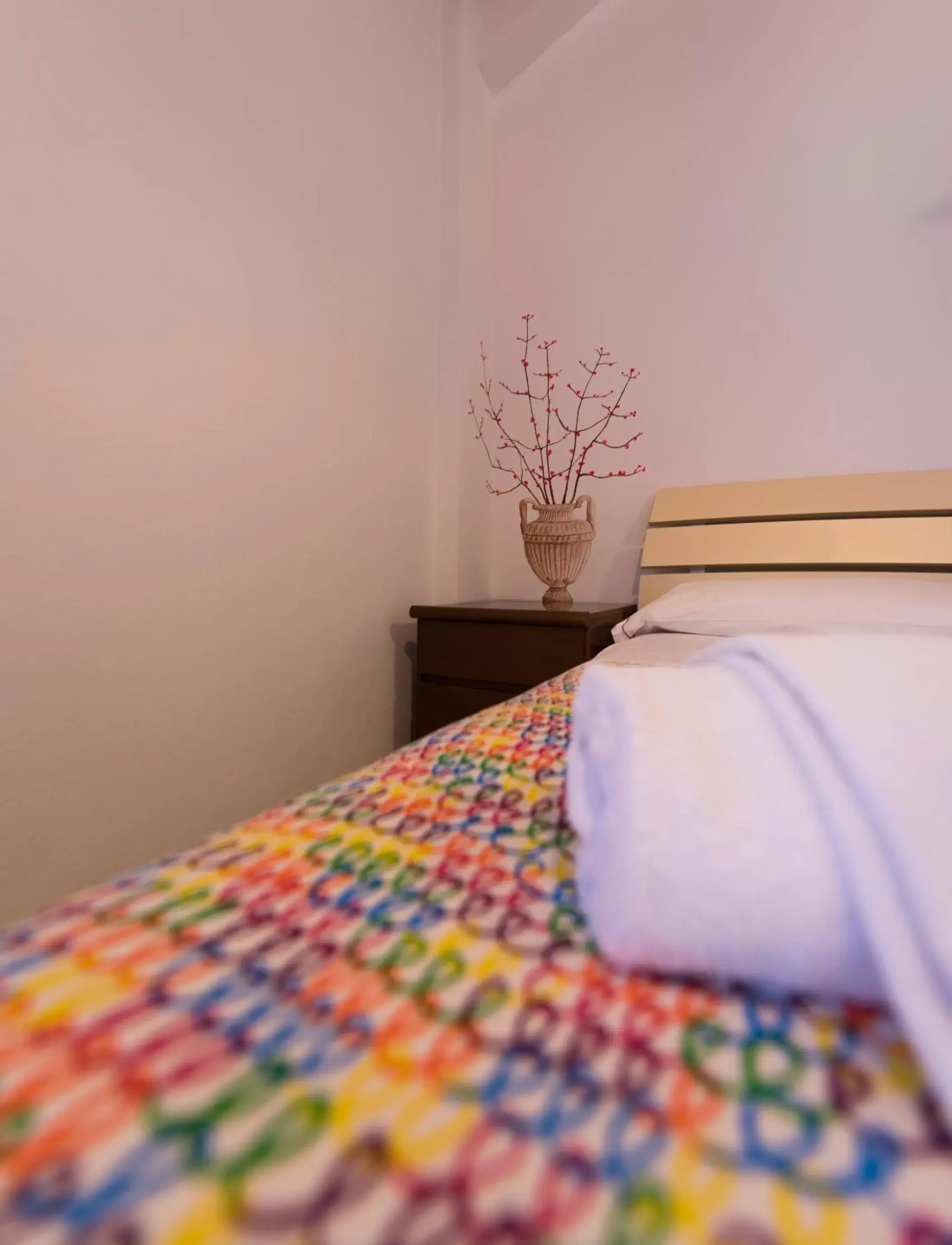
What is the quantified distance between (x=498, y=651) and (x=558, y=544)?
41cm

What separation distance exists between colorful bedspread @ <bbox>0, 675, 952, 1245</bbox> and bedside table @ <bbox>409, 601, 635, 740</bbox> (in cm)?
126

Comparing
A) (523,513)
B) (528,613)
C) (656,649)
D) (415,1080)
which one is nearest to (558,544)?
(523,513)

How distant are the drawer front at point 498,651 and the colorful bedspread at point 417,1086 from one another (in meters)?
1.25

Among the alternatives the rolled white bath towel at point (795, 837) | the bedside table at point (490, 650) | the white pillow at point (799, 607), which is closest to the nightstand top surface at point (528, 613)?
the bedside table at point (490, 650)

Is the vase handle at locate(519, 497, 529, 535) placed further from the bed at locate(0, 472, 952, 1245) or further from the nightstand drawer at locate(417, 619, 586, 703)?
the bed at locate(0, 472, 952, 1245)

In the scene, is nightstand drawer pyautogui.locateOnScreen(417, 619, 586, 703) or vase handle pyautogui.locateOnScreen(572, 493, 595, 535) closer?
nightstand drawer pyautogui.locateOnScreen(417, 619, 586, 703)

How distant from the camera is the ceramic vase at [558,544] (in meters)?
1.97

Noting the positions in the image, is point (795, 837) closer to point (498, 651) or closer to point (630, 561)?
point (498, 651)

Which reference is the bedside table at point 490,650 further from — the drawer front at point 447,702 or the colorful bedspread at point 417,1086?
the colorful bedspread at point 417,1086

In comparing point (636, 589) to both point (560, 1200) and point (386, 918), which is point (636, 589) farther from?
point (560, 1200)

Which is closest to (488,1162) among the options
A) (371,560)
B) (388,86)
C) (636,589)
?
(371,560)

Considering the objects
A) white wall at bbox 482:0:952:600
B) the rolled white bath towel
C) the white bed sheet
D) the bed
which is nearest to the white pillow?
the white bed sheet

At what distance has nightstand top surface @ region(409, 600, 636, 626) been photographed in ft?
5.59

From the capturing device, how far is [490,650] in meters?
1.81
